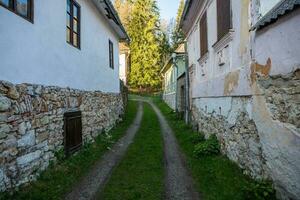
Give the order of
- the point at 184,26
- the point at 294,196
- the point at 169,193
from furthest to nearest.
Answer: the point at 184,26, the point at 169,193, the point at 294,196

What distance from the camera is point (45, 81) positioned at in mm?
6148

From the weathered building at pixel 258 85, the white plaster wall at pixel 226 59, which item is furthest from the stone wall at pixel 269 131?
the white plaster wall at pixel 226 59

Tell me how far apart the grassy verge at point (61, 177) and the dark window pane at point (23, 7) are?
3054mm

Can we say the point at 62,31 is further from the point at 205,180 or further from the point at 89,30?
the point at 205,180

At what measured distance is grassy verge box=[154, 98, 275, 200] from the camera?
4.33 meters

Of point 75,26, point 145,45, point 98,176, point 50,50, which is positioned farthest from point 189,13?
point 145,45

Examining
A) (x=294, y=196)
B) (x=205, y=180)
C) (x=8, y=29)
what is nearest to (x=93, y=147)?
(x=205, y=180)

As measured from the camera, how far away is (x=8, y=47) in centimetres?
480

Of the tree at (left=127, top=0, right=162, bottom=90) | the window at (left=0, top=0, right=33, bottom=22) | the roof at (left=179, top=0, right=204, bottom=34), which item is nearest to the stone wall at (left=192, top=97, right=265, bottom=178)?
the roof at (left=179, top=0, right=204, bottom=34)

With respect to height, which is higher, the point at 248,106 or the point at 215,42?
the point at 215,42

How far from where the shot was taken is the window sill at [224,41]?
6189mm

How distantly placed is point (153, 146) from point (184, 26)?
616 cm

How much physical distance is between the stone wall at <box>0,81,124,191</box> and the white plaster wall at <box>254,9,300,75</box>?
13.2 ft

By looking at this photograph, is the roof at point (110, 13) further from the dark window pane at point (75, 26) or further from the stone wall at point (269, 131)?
the stone wall at point (269, 131)
